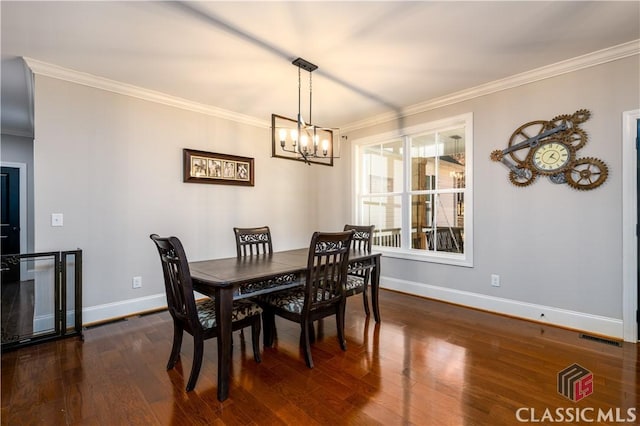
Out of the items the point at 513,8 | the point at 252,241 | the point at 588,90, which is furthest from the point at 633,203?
the point at 252,241

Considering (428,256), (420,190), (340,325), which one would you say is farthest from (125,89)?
(428,256)

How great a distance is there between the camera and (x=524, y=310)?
125 inches

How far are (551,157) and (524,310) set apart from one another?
5.22 feet

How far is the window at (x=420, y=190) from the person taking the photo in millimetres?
3765

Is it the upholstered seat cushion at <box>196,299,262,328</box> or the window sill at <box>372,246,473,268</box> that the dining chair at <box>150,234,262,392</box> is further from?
the window sill at <box>372,246,473,268</box>

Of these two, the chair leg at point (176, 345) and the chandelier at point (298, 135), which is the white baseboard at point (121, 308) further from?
the chandelier at point (298, 135)

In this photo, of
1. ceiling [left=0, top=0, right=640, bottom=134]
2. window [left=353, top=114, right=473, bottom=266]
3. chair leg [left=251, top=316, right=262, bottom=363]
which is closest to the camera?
ceiling [left=0, top=0, right=640, bottom=134]

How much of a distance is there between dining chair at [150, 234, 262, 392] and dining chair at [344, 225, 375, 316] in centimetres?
89

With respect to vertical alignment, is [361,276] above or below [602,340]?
above

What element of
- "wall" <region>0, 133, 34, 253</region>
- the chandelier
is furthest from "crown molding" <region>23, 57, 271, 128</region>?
"wall" <region>0, 133, 34, 253</region>

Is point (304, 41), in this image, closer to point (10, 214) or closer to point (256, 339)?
point (256, 339)

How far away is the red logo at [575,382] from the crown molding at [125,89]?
4347 mm

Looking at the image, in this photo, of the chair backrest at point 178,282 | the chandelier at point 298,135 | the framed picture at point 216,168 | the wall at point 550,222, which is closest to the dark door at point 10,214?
the framed picture at point 216,168

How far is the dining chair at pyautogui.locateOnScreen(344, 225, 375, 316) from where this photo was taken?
2.89 metres
